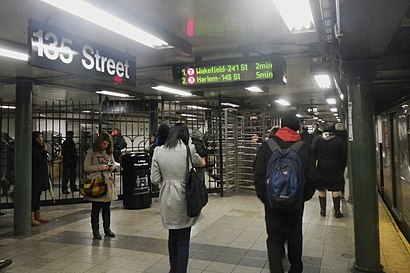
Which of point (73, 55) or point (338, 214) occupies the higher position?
point (73, 55)

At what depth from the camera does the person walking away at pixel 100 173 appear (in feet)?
16.5

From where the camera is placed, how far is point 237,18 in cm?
371

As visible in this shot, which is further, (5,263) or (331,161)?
(331,161)

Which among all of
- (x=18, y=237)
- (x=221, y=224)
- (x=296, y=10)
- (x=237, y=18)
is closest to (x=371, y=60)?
(x=296, y=10)

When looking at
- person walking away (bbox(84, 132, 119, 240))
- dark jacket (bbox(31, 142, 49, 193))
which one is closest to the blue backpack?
person walking away (bbox(84, 132, 119, 240))

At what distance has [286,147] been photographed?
301cm

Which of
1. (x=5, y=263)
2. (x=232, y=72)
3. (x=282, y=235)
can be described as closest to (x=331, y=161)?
(x=232, y=72)

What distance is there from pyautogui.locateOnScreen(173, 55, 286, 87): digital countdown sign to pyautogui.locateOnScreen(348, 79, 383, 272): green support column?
1.15m

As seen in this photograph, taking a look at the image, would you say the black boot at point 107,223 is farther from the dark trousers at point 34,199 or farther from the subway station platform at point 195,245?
the dark trousers at point 34,199

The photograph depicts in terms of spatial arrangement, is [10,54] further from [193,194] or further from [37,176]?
[193,194]

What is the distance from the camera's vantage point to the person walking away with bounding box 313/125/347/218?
6.02 metres

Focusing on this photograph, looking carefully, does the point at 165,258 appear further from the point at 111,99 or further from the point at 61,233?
the point at 111,99

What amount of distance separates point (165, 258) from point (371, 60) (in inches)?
130

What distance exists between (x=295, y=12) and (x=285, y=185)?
151 centimetres
